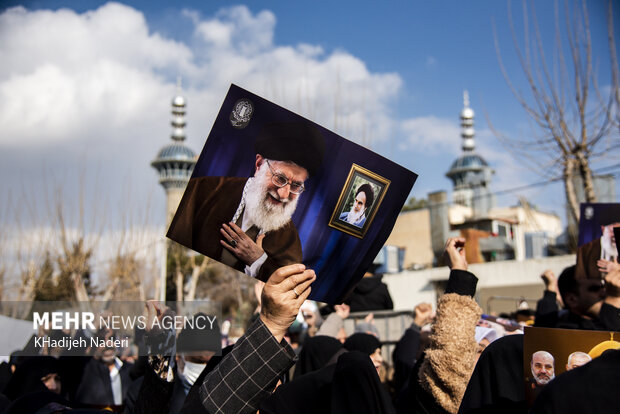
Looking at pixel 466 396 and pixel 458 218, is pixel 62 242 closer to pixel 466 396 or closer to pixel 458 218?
pixel 466 396

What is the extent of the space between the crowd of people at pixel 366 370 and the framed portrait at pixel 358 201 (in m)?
0.30

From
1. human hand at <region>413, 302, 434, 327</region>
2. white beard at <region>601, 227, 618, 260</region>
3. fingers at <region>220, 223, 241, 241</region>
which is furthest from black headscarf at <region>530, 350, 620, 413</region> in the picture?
human hand at <region>413, 302, 434, 327</region>

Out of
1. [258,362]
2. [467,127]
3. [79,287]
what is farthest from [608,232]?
[467,127]

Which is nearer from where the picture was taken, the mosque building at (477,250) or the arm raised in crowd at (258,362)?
the arm raised in crowd at (258,362)

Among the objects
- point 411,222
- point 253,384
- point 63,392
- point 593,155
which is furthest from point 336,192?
point 411,222

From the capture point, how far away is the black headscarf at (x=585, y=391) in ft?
4.07

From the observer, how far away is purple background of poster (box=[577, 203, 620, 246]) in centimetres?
425

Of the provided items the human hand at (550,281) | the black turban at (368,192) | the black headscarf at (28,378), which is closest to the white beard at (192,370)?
the black turban at (368,192)

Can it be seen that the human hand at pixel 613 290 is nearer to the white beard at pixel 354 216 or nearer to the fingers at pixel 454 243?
the fingers at pixel 454 243

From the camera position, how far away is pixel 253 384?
1.86m

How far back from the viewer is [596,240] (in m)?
4.20

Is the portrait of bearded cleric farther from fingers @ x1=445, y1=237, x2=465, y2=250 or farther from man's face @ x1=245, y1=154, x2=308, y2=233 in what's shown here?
fingers @ x1=445, y1=237, x2=465, y2=250

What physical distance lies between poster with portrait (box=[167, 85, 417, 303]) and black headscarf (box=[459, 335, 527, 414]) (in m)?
0.66

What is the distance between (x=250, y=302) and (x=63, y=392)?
2169 cm
